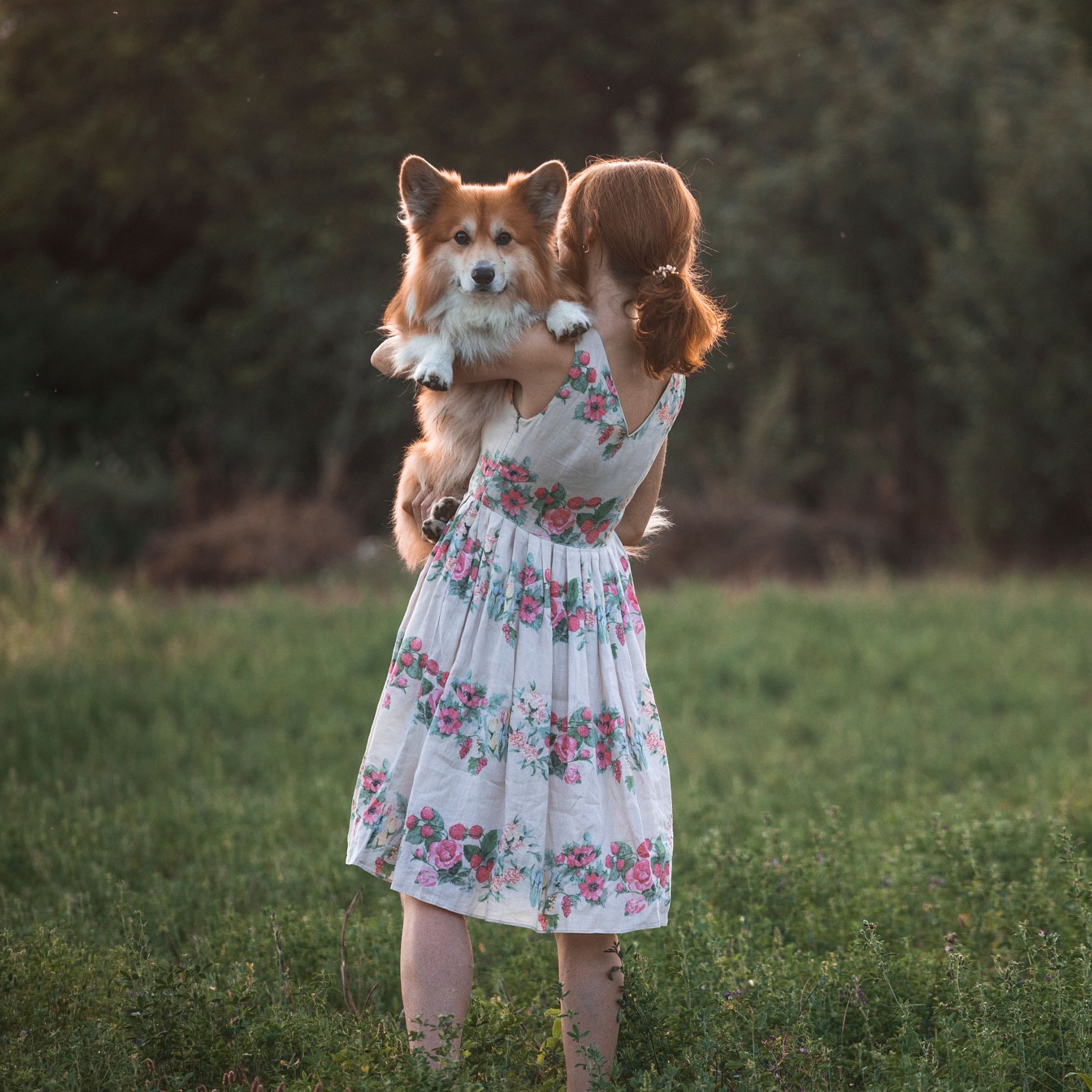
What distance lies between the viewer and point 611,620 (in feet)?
9.19

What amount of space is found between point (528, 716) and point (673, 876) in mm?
1799

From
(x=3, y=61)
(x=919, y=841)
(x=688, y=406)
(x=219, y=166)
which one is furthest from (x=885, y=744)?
(x=3, y=61)

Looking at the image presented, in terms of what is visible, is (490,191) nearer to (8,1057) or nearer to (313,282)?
(8,1057)

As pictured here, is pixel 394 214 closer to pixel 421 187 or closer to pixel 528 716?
pixel 421 187

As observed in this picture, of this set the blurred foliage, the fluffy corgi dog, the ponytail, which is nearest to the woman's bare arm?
the ponytail

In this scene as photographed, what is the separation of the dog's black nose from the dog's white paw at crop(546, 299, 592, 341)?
0.15 meters

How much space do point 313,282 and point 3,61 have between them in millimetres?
4860

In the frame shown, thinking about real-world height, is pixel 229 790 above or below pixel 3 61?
below

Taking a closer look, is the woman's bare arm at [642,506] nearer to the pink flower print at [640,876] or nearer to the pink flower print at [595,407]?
the pink flower print at [595,407]

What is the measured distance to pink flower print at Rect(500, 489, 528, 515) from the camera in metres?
2.75

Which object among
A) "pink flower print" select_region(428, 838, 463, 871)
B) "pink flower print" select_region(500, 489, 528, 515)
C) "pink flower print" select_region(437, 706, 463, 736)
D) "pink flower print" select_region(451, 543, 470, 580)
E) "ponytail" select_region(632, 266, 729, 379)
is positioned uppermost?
"ponytail" select_region(632, 266, 729, 379)

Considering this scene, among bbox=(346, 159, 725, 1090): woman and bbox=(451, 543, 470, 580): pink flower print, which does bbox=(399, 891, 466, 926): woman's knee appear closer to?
bbox=(346, 159, 725, 1090): woman

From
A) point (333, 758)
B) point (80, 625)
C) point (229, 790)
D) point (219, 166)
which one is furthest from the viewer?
point (219, 166)

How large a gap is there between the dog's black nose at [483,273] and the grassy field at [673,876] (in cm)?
164
